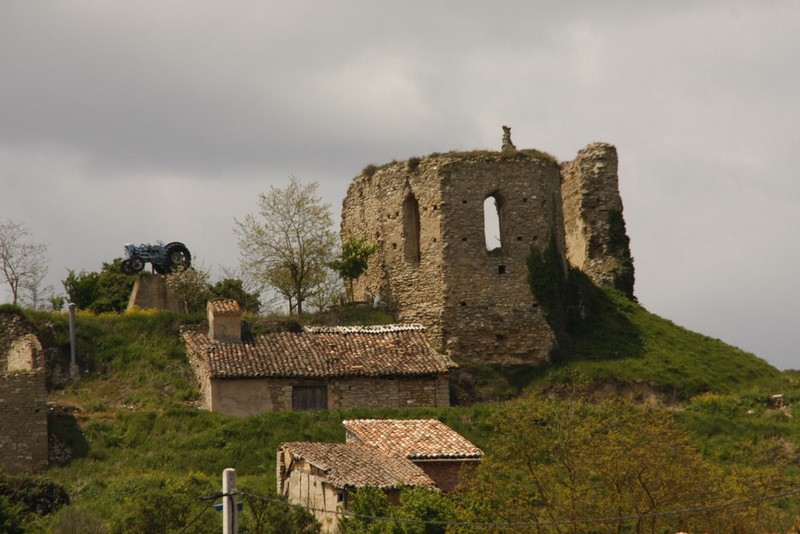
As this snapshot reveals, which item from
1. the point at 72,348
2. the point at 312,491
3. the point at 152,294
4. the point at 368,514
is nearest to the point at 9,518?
the point at 312,491

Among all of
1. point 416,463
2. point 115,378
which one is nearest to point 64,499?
point 416,463

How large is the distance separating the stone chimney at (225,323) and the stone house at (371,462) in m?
8.33

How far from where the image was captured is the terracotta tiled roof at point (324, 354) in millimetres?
44906

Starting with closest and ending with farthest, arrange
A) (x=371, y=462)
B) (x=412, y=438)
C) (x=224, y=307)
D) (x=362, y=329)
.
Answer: (x=371, y=462) < (x=412, y=438) < (x=224, y=307) < (x=362, y=329)

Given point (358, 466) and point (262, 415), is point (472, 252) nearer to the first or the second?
point (262, 415)

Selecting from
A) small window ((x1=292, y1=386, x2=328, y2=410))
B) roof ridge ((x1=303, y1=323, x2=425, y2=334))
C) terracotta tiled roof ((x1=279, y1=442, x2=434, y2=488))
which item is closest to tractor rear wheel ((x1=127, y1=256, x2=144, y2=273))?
roof ridge ((x1=303, y1=323, x2=425, y2=334))

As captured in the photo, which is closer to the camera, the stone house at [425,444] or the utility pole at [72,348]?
the stone house at [425,444]

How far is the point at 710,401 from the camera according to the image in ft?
151

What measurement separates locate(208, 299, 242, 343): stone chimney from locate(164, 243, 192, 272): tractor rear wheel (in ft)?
23.9

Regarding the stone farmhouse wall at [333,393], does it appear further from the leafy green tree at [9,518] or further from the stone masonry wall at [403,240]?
the leafy green tree at [9,518]

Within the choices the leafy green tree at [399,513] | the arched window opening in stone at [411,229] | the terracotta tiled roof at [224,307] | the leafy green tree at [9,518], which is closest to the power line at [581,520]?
the leafy green tree at [399,513]

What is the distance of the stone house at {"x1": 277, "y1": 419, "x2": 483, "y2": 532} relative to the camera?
33094 millimetres

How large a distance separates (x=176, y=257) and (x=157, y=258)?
2.10ft

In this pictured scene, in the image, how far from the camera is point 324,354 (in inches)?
1816
